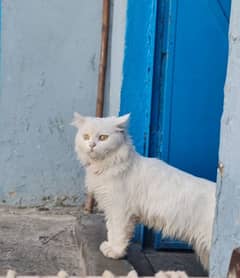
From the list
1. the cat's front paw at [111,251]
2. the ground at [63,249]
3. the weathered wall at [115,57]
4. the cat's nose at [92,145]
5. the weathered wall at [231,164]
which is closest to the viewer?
the weathered wall at [231,164]

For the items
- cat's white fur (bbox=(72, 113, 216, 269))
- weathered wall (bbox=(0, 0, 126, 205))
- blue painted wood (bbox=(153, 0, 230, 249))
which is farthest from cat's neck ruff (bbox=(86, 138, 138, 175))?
weathered wall (bbox=(0, 0, 126, 205))

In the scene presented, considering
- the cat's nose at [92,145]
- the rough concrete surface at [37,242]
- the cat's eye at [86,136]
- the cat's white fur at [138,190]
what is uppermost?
the cat's eye at [86,136]

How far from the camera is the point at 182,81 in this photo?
13.8ft

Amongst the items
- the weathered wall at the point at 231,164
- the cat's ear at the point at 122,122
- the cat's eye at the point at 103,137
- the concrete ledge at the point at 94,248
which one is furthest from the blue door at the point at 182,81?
the weathered wall at the point at 231,164

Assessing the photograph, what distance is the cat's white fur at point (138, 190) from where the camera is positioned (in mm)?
3525

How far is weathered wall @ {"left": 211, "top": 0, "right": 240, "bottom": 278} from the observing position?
6.80 feet

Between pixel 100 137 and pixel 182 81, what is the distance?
94cm

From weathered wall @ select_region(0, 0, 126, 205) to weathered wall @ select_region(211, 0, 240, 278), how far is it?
2.82m

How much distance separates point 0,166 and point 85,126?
5.23 feet

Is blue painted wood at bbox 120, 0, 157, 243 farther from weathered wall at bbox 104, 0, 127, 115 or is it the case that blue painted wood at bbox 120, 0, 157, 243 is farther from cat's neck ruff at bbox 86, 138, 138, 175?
cat's neck ruff at bbox 86, 138, 138, 175

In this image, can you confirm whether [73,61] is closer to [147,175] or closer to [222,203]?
[147,175]

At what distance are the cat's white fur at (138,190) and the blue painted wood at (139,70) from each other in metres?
0.64

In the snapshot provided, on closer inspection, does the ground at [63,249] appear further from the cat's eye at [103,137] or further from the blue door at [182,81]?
the cat's eye at [103,137]

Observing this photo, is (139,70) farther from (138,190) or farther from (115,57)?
(138,190)
